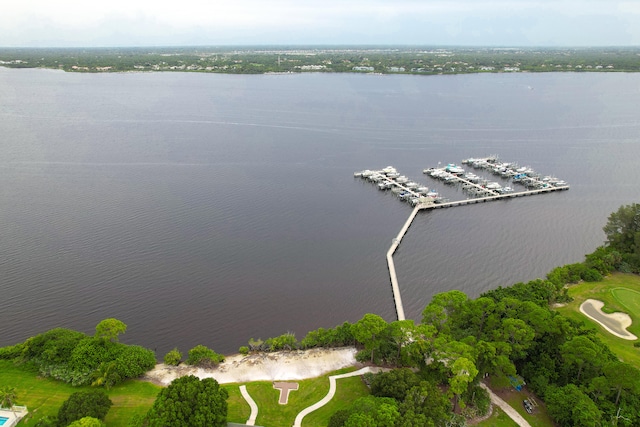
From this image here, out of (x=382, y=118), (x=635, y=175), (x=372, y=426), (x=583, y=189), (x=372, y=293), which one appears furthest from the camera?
(x=382, y=118)

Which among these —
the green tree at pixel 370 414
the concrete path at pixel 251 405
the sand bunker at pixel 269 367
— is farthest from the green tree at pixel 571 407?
the concrete path at pixel 251 405

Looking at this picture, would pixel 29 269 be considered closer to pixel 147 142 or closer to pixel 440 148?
pixel 147 142

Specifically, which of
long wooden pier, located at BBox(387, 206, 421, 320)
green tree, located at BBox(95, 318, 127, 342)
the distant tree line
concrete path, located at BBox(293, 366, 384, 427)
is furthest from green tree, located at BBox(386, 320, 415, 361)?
green tree, located at BBox(95, 318, 127, 342)

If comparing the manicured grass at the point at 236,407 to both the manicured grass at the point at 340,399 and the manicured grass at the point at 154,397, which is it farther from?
the manicured grass at the point at 340,399

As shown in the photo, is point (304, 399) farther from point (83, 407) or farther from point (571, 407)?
point (571, 407)

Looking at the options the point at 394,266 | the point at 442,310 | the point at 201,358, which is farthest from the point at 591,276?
the point at 201,358

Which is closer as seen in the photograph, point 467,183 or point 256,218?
point 256,218

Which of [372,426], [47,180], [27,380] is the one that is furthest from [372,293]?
[47,180]
